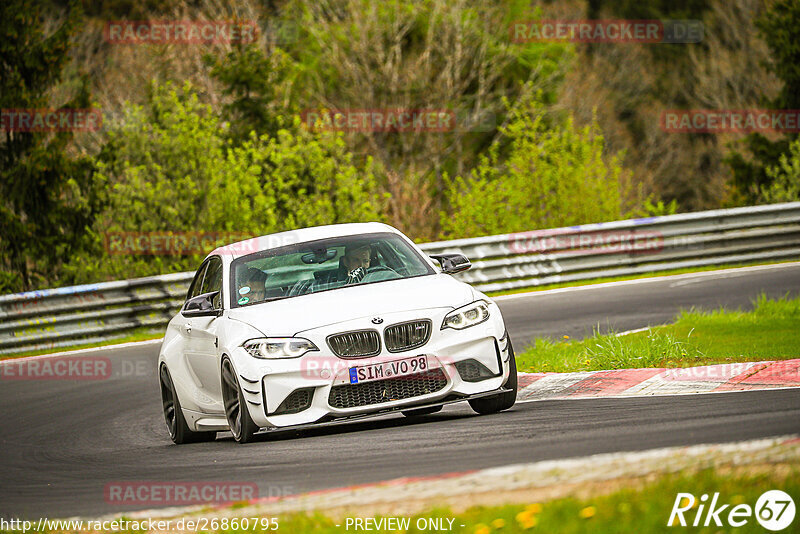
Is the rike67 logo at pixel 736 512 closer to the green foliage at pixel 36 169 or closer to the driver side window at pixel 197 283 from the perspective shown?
the driver side window at pixel 197 283

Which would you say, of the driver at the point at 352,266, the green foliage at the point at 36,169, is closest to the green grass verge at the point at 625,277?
the green foliage at the point at 36,169

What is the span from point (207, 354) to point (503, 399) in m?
2.26

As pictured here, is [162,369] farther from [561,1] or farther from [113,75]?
[561,1]

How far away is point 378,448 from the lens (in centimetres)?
794

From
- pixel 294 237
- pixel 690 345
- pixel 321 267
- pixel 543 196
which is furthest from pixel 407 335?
pixel 543 196

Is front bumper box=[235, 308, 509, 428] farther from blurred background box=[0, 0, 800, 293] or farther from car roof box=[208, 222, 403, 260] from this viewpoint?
blurred background box=[0, 0, 800, 293]

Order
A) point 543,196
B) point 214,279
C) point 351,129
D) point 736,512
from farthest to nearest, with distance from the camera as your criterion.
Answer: point 351,129, point 543,196, point 214,279, point 736,512

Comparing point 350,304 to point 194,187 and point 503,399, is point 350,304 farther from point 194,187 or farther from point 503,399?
point 194,187

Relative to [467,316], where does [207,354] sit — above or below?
below

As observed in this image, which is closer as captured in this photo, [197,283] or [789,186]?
[197,283]

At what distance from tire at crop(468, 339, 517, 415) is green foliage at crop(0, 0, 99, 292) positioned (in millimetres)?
15526

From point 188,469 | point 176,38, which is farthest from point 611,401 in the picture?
point 176,38

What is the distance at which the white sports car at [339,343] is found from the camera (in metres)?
8.70

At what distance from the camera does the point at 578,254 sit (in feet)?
68.6
